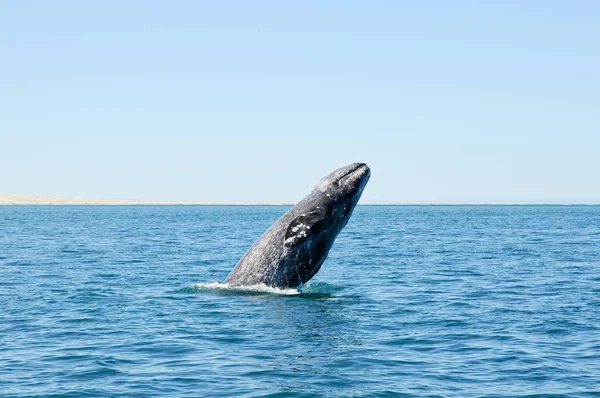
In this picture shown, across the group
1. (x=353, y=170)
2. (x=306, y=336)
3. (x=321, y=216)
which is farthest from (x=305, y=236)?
(x=306, y=336)

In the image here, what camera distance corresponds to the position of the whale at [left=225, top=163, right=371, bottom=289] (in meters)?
17.4

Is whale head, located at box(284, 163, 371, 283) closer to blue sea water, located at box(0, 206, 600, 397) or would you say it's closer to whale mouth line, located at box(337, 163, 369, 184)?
whale mouth line, located at box(337, 163, 369, 184)

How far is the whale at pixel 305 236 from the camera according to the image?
684 inches

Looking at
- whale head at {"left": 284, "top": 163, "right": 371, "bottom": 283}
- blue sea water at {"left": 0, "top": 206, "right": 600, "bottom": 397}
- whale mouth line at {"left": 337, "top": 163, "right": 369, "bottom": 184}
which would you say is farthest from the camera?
whale mouth line at {"left": 337, "top": 163, "right": 369, "bottom": 184}

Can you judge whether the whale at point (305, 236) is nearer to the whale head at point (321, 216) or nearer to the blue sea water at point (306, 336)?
the whale head at point (321, 216)

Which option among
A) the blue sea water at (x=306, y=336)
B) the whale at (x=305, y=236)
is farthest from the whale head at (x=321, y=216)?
the blue sea water at (x=306, y=336)

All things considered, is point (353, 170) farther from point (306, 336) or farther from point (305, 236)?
point (306, 336)

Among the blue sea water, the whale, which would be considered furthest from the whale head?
the blue sea water

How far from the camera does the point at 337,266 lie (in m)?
29.9

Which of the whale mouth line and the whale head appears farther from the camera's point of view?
the whale mouth line

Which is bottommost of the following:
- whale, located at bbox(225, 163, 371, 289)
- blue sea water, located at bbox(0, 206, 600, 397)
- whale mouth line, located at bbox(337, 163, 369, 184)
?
blue sea water, located at bbox(0, 206, 600, 397)

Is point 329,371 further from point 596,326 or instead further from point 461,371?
point 596,326

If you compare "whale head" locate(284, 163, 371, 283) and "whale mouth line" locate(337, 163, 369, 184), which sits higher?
"whale mouth line" locate(337, 163, 369, 184)

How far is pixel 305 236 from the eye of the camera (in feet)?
56.7
